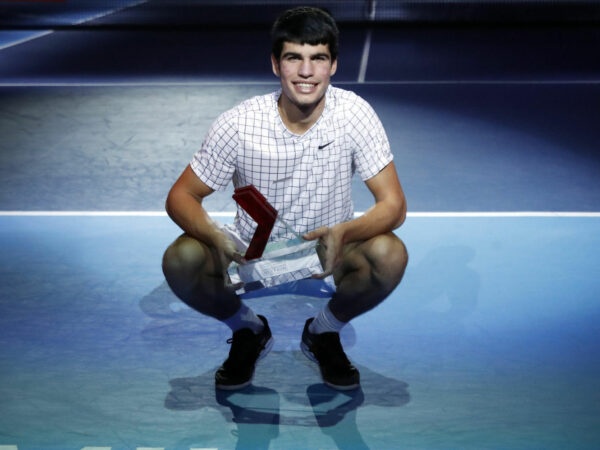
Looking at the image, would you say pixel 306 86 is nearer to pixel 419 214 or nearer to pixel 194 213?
pixel 194 213

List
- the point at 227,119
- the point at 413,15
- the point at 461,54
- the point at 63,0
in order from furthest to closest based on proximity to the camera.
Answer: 1. the point at 63,0
2. the point at 413,15
3. the point at 461,54
4. the point at 227,119

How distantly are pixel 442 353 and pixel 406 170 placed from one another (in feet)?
8.30

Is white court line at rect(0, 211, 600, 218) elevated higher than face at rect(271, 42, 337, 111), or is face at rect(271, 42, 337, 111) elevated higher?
face at rect(271, 42, 337, 111)

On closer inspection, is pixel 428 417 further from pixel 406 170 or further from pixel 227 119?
pixel 406 170

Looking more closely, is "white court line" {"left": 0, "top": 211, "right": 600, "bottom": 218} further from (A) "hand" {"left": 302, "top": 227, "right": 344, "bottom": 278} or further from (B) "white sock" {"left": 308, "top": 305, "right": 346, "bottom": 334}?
(A) "hand" {"left": 302, "top": 227, "right": 344, "bottom": 278}

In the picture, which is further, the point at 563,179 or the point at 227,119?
the point at 563,179

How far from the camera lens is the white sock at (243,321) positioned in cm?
353

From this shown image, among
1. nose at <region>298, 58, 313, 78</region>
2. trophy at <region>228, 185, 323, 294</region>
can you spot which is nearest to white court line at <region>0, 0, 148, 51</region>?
nose at <region>298, 58, 313, 78</region>

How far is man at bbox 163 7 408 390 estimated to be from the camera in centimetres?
328

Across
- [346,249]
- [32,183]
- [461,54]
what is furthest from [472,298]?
[461,54]

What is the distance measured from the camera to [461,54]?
10.3 metres

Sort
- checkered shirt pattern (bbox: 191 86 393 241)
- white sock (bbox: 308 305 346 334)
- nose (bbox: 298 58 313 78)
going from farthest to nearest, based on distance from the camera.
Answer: white sock (bbox: 308 305 346 334) < checkered shirt pattern (bbox: 191 86 393 241) < nose (bbox: 298 58 313 78)

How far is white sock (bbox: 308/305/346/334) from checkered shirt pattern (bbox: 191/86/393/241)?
1.07ft

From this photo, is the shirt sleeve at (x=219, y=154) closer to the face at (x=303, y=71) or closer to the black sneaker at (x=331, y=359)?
the face at (x=303, y=71)
